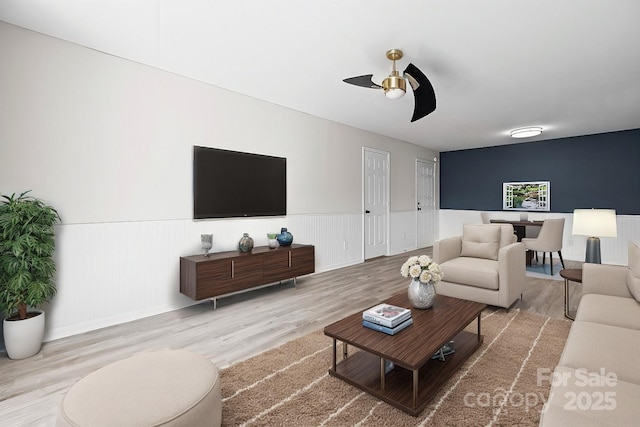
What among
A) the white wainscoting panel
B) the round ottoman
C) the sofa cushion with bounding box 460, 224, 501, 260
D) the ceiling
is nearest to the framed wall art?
the ceiling

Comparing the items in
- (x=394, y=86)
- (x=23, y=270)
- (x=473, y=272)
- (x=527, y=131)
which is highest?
(x=527, y=131)

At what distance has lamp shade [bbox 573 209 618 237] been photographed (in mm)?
2893

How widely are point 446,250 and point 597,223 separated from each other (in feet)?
4.48

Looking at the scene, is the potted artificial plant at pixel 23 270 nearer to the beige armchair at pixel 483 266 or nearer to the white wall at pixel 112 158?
the white wall at pixel 112 158

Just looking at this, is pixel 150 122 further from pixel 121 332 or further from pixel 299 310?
pixel 299 310

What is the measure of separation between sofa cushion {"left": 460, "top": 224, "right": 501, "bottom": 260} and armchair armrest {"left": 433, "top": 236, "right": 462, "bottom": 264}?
7 cm

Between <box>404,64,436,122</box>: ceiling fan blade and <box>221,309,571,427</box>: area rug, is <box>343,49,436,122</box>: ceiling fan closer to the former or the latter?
<box>404,64,436,122</box>: ceiling fan blade

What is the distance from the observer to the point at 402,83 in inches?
109

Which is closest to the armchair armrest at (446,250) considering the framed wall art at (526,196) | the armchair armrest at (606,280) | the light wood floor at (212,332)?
the light wood floor at (212,332)

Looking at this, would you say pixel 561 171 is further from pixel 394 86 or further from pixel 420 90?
pixel 394 86

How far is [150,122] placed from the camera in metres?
3.20

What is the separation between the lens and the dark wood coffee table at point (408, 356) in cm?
167

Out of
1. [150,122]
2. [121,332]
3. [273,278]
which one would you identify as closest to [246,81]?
[150,122]

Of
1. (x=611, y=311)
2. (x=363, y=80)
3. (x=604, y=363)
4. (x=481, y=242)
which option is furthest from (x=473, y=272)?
(x=363, y=80)
